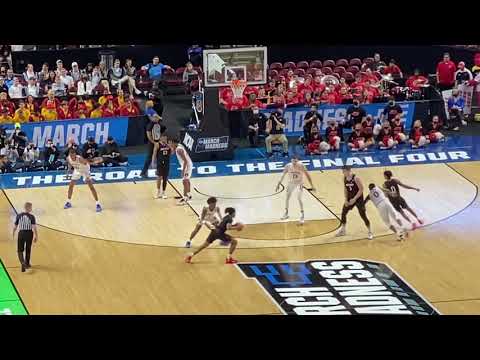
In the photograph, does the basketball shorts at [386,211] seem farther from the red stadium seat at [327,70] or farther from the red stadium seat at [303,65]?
the red stadium seat at [303,65]

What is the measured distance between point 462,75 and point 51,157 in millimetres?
10928

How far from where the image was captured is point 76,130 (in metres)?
29.7

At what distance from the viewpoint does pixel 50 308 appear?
2200 cm

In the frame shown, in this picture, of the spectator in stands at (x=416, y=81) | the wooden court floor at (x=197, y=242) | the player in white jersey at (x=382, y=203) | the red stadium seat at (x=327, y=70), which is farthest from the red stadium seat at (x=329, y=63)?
the player in white jersey at (x=382, y=203)

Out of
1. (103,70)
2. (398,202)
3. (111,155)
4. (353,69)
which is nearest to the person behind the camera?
(398,202)

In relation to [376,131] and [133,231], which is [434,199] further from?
[133,231]

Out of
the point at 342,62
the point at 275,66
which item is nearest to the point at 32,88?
the point at 275,66

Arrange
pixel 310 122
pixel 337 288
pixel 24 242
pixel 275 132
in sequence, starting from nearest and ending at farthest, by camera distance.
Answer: pixel 337 288 < pixel 24 242 < pixel 275 132 < pixel 310 122

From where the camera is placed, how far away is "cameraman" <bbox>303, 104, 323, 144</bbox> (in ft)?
98.9

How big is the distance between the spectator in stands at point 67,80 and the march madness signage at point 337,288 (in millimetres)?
8778

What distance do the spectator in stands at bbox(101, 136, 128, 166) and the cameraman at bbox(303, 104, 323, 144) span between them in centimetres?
440

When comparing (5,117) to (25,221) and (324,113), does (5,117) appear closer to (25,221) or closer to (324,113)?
(25,221)

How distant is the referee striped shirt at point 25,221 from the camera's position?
2300cm
